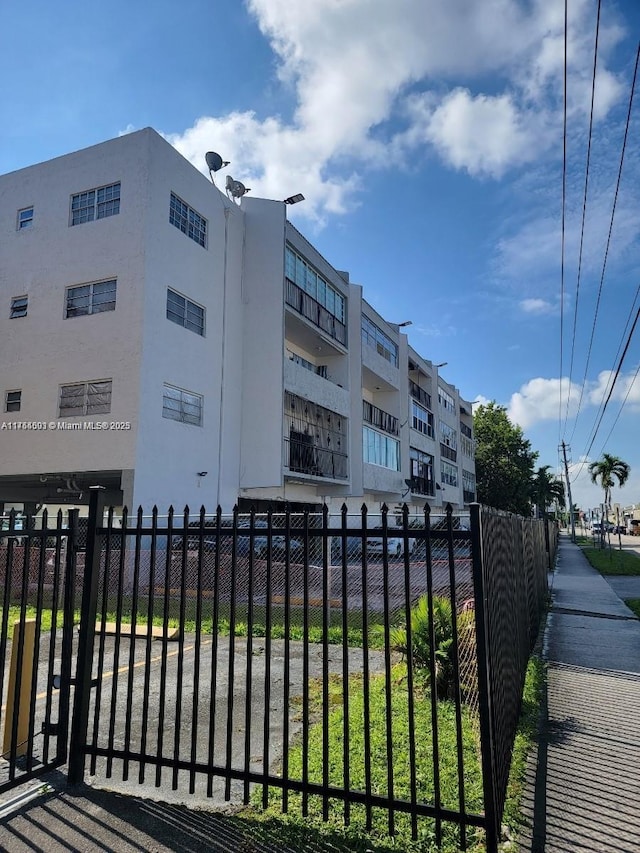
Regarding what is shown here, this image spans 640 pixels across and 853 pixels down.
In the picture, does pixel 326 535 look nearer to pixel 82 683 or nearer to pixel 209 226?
pixel 82 683

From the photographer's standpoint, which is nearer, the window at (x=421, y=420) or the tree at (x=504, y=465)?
the window at (x=421, y=420)

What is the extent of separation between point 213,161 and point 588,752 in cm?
2143

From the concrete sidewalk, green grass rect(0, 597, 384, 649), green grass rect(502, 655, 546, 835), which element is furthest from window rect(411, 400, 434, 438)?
green grass rect(502, 655, 546, 835)

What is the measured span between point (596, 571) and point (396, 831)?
2302 cm

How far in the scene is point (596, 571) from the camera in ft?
76.8

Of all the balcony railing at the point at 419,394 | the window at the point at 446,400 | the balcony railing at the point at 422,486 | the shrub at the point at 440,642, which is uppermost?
the window at the point at 446,400

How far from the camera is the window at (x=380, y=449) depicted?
91.6ft

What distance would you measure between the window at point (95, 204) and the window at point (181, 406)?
5.84 meters

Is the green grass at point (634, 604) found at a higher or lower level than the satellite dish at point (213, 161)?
lower

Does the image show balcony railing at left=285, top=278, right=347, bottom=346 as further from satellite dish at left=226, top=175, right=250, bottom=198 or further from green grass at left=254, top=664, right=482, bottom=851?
green grass at left=254, top=664, right=482, bottom=851

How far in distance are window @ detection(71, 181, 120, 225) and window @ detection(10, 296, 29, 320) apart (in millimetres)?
3043

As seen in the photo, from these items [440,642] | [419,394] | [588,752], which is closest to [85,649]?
[440,642]

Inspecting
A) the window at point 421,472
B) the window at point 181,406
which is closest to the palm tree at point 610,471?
the window at point 421,472

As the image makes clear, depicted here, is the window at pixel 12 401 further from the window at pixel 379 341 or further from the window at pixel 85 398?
the window at pixel 379 341
